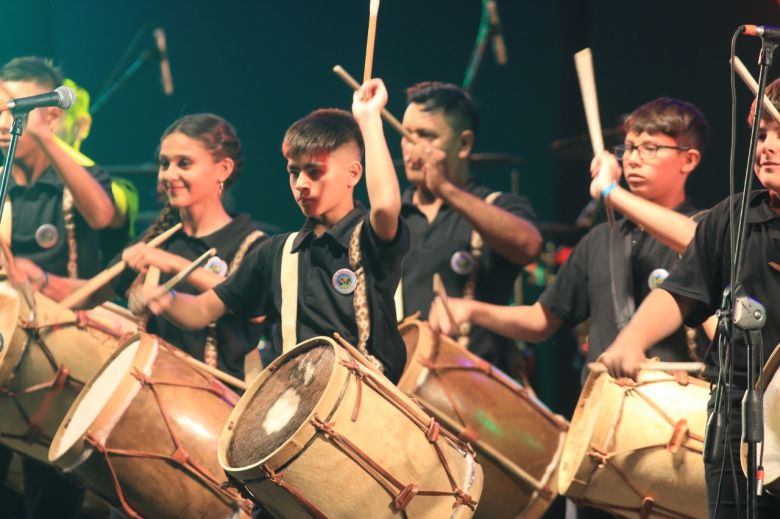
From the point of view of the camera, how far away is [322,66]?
563cm

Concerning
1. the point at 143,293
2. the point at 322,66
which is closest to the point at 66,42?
the point at 322,66

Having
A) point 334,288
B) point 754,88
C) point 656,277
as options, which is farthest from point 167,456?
point 754,88

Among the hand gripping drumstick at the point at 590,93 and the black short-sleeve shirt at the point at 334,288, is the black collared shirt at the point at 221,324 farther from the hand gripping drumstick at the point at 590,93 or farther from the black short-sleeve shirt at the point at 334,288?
the hand gripping drumstick at the point at 590,93

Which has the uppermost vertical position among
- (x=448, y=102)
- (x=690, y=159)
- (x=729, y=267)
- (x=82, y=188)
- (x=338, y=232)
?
(x=690, y=159)

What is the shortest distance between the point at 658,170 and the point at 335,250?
3.48 feet

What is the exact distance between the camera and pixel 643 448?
126 inches

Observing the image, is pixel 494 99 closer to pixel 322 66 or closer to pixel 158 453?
pixel 322 66

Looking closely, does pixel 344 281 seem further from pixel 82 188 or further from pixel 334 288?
pixel 82 188

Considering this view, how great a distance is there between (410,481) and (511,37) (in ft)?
11.8

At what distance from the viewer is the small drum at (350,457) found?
9.45 ft

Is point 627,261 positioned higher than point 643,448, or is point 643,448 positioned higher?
point 627,261

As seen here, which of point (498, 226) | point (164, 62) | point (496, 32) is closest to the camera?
point (498, 226)

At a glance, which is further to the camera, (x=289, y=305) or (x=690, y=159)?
(x=690, y=159)

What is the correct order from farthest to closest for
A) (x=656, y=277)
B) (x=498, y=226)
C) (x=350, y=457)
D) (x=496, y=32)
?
1. (x=496, y=32)
2. (x=498, y=226)
3. (x=656, y=277)
4. (x=350, y=457)
